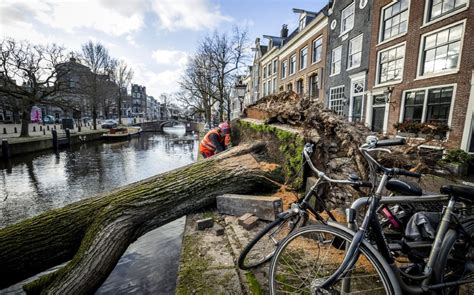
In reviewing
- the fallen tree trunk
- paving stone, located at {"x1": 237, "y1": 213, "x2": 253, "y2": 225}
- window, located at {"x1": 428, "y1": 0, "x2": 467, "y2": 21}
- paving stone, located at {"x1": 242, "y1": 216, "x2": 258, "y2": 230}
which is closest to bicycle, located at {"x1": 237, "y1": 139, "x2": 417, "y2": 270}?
paving stone, located at {"x1": 242, "y1": 216, "x2": 258, "y2": 230}

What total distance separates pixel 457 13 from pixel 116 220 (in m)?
10.8

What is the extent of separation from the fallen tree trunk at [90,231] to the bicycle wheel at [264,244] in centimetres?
127

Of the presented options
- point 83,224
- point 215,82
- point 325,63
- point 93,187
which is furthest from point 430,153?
point 215,82

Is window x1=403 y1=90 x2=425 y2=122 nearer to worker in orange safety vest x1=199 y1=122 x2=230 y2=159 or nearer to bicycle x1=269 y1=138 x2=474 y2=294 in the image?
worker in orange safety vest x1=199 y1=122 x2=230 y2=159

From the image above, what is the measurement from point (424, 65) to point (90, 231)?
1111cm

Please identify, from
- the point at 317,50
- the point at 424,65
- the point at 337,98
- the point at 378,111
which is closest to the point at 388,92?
the point at 378,111

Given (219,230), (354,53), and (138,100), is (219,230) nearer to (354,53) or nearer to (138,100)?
(354,53)

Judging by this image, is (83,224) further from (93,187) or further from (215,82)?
(215,82)

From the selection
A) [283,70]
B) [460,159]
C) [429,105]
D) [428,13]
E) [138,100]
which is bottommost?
[460,159]

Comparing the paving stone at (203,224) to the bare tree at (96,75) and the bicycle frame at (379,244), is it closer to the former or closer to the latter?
the bicycle frame at (379,244)

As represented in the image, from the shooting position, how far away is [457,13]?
7.00 metres

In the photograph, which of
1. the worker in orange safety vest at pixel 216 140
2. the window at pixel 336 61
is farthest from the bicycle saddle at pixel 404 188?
the window at pixel 336 61

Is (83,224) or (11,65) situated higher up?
(11,65)

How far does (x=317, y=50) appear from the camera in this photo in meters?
15.2
